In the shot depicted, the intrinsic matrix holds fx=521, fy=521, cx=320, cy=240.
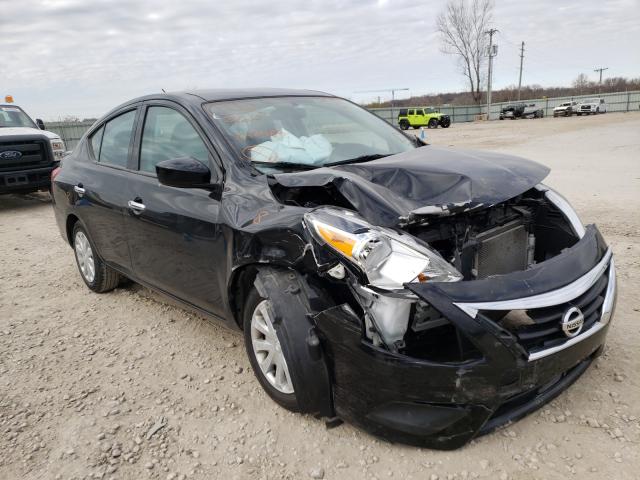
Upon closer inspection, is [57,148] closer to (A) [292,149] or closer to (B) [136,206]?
(B) [136,206]

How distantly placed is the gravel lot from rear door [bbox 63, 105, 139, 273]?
0.58 meters

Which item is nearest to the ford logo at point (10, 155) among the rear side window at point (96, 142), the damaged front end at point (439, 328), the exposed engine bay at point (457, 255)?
the rear side window at point (96, 142)

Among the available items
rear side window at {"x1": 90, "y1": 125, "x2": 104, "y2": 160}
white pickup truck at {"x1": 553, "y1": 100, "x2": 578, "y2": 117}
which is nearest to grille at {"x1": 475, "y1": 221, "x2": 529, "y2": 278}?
rear side window at {"x1": 90, "y1": 125, "x2": 104, "y2": 160}

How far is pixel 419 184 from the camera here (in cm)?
253

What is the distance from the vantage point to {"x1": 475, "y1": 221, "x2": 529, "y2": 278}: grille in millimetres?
2518

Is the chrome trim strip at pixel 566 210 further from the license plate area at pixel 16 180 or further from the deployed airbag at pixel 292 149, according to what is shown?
the license plate area at pixel 16 180

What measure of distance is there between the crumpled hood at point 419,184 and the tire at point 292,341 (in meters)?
0.46

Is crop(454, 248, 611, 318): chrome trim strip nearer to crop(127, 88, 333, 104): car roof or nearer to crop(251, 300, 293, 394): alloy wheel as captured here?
crop(251, 300, 293, 394): alloy wheel

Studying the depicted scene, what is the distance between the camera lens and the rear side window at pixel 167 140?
323 centimetres

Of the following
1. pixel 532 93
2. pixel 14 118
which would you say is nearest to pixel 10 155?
pixel 14 118

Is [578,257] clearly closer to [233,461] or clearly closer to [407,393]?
[407,393]

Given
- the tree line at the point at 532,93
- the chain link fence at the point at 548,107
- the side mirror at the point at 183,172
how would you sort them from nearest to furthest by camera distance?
the side mirror at the point at 183,172, the chain link fence at the point at 548,107, the tree line at the point at 532,93

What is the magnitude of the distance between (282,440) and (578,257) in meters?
1.63

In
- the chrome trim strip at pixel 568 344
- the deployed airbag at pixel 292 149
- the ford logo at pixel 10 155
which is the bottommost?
the chrome trim strip at pixel 568 344
